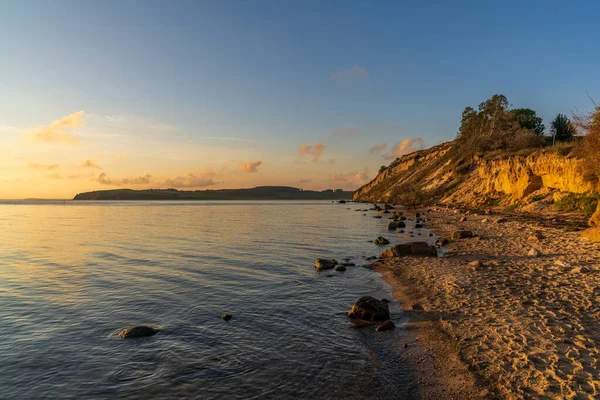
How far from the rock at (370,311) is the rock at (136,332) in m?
7.20

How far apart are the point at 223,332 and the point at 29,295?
37.6 ft

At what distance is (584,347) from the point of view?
8953mm

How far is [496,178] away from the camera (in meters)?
64.6

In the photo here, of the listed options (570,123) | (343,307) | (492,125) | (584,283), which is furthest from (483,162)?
(343,307)

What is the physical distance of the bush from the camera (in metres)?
32.7

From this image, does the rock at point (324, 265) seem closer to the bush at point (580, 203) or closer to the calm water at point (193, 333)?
the calm water at point (193, 333)

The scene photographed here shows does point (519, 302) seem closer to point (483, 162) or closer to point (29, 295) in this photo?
point (29, 295)

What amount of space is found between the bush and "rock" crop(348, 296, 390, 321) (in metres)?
31.1

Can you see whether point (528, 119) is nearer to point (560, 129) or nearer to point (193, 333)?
point (560, 129)

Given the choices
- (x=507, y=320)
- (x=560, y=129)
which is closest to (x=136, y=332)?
(x=507, y=320)

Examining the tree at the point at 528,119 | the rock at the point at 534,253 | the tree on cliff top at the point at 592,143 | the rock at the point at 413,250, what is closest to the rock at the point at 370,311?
the rock at the point at 413,250

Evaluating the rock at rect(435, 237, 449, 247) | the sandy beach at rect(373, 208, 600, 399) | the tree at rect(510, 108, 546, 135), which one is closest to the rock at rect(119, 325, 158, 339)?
the sandy beach at rect(373, 208, 600, 399)

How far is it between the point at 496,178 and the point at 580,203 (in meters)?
30.8

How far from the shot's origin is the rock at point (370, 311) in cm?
1258
